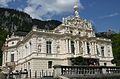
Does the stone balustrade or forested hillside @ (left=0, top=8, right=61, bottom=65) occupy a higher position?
forested hillside @ (left=0, top=8, right=61, bottom=65)

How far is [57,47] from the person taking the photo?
3275 cm

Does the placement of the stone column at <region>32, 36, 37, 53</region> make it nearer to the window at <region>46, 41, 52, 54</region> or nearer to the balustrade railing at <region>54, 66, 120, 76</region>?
the window at <region>46, 41, 52, 54</region>

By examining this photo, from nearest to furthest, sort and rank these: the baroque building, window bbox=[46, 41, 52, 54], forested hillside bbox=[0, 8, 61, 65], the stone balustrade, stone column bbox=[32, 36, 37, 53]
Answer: the stone balustrade → stone column bbox=[32, 36, 37, 53] → the baroque building → window bbox=[46, 41, 52, 54] → forested hillside bbox=[0, 8, 61, 65]

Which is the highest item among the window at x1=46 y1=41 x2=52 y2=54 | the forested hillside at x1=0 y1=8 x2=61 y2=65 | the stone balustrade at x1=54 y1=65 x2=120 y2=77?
the forested hillside at x1=0 y1=8 x2=61 y2=65

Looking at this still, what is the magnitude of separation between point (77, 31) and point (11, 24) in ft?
331

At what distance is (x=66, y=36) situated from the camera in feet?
109

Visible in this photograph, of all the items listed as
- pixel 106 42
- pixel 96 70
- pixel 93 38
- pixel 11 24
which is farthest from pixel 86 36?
pixel 11 24

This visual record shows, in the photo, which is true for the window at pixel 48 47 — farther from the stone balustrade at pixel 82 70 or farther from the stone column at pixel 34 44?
the stone balustrade at pixel 82 70

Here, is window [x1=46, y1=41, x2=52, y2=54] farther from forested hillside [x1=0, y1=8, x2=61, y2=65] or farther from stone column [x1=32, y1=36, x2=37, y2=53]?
forested hillside [x1=0, y1=8, x2=61, y2=65]

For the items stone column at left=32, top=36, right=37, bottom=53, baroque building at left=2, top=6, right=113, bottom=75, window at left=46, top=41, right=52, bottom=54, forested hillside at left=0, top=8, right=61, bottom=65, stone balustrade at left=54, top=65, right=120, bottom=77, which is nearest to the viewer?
stone balustrade at left=54, top=65, right=120, bottom=77

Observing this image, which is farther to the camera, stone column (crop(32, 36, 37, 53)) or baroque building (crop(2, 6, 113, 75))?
baroque building (crop(2, 6, 113, 75))

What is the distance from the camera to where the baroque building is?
30.0 meters

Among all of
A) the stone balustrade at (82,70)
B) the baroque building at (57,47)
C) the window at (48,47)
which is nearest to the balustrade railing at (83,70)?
the stone balustrade at (82,70)

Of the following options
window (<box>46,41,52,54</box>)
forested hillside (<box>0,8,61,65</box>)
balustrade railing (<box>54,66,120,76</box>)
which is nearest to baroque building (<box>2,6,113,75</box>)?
window (<box>46,41,52,54</box>)
